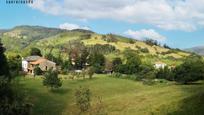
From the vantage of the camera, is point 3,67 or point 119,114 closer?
point 119,114

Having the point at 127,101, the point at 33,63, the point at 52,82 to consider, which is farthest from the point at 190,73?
the point at 33,63

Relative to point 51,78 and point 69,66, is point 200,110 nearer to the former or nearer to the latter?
point 51,78

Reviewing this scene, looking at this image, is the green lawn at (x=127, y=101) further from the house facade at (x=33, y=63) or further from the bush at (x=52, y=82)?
the house facade at (x=33, y=63)

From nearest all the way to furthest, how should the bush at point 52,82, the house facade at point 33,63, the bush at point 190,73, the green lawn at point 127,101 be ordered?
the green lawn at point 127,101 → the bush at point 52,82 → the bush at point 190,73 → the house facade at point 33,63

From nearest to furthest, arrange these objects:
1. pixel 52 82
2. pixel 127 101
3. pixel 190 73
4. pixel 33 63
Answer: pixel 127 101, pixel 52 82, pixel 190 73, pixel 33 63

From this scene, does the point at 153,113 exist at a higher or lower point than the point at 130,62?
lower

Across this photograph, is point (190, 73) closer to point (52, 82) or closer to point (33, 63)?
point (52, 82)

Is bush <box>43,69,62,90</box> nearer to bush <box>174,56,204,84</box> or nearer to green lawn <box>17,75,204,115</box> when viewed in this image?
green lawn <box>17,75,204,115</box>

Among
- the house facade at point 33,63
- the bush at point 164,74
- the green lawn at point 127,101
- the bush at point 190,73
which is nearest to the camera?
the green lawn at point 127,101

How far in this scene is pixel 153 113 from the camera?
64438mm

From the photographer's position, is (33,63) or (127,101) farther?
(33,63)

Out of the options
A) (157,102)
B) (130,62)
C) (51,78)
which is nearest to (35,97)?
(51,78)

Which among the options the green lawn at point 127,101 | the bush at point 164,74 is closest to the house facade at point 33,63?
the bush at point 164,74

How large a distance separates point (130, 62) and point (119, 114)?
357ft
